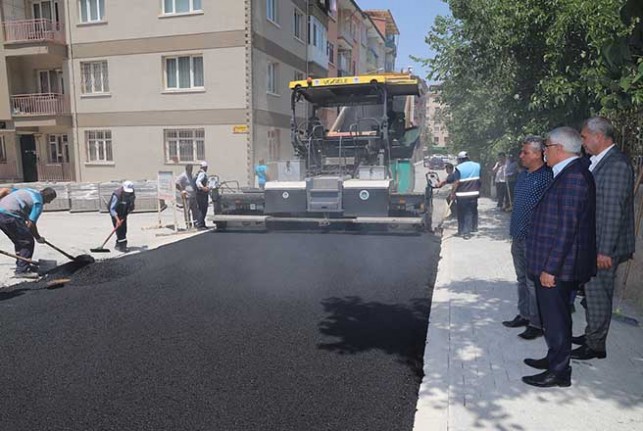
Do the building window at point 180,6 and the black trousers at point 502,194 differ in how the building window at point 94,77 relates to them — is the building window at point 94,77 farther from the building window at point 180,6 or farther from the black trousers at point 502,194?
the black trousers at point 502,194

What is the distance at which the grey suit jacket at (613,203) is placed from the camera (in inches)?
153

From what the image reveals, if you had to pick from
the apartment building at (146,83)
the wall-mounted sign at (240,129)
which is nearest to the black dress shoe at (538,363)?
the apartment building at (146,83)

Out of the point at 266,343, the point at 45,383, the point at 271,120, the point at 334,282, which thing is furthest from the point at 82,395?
the point at 271,120

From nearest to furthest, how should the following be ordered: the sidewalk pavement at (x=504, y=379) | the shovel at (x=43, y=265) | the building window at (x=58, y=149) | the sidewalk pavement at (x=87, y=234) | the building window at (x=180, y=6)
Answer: the sidewalk pavement at (x=504, y=379)
the shovel at (x=43, y=265)
the sidewalk pavement at (x=87, y=234)
the building window at (x=180, y=6)
the building window at (x=58, y=149)

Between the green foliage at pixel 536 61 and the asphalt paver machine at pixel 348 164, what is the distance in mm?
1285

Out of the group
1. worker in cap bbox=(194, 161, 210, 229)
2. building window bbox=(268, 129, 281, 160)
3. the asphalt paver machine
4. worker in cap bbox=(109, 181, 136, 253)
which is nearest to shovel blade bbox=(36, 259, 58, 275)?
worker in cap bbox=(109, 181, 136, 253)

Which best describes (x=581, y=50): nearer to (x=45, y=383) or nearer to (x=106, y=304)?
(x=106, y=304)

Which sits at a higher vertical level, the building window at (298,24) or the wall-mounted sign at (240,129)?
the building window at (298,24)

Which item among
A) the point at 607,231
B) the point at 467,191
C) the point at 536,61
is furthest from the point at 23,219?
the point at 536,61

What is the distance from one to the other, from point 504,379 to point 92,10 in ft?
68.2

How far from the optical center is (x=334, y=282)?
6.74 m

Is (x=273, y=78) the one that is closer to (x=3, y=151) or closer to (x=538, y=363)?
(x=3, y=151)

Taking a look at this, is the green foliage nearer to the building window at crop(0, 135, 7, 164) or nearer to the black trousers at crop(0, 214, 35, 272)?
the black trousers at crop(0, 214, 35, 272)

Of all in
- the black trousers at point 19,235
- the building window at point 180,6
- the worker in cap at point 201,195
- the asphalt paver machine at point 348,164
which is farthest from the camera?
the building window at point 180,6
